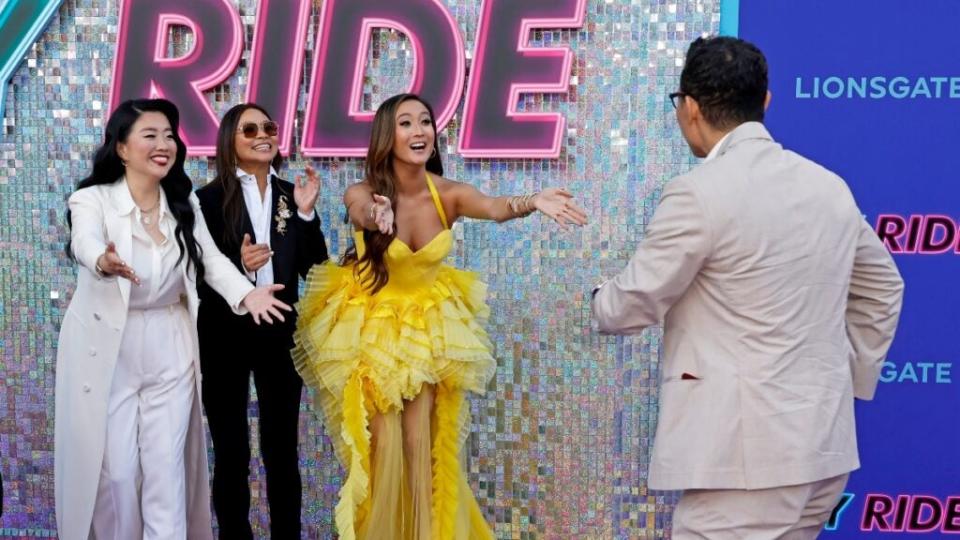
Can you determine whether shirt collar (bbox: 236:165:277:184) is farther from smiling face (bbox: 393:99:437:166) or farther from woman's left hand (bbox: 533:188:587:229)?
woman's left hand (bbox: 533:188:587:229)

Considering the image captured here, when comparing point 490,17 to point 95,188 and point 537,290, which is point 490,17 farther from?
point 95,188

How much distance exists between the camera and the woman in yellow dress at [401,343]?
348 cm

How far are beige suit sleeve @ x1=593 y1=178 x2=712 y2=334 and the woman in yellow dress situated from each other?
1.01 m

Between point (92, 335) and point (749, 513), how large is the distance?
2262 mm

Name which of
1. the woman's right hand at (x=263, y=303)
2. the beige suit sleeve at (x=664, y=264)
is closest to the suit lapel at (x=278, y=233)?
the woman's right hand at (x=263, y=303)

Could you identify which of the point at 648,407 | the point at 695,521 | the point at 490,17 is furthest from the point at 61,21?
the point at 695,521

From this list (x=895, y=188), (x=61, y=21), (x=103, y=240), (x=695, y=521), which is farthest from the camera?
(x=61, y=21)

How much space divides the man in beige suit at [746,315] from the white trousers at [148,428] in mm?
1731

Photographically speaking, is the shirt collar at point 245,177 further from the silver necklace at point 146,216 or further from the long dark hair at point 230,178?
the silver necklace at point 146,216

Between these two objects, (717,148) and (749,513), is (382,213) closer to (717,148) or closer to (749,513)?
(717,148)

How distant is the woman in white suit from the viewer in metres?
3.33

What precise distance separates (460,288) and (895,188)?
1939 millimetres

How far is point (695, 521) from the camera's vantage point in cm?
239

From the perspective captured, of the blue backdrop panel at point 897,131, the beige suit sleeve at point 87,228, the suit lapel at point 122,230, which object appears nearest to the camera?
the beige suit sleeve at point 87,228
